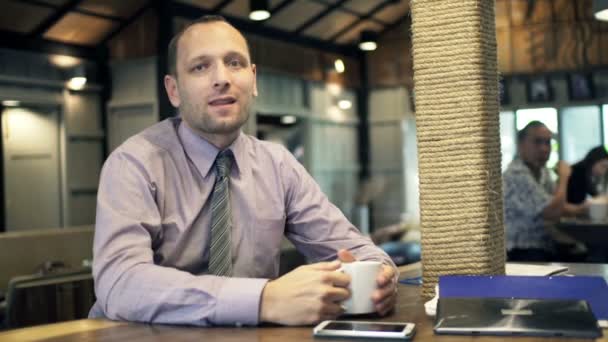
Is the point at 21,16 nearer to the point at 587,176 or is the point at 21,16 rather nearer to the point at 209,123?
the point at 587,176

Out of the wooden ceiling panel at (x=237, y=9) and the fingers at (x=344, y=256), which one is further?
the wooden ceiling panel at (x=237, y=9)

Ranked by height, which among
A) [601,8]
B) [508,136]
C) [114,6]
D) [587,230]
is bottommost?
[587,230]

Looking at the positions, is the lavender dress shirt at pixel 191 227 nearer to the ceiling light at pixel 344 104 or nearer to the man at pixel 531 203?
the man at pixel 531 203

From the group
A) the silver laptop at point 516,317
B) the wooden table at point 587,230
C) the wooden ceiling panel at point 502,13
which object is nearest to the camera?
the silver laptop at point 516,317

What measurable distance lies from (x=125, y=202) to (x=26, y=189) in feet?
21.6

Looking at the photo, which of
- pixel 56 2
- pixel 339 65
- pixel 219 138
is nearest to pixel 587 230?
pixel 219 138

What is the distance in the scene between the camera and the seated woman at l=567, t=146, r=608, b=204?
5.32 metres

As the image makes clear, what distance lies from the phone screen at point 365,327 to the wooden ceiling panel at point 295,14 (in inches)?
334

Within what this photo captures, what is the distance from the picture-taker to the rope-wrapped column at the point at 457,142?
5.30ft

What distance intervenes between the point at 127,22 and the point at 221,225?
697 centimetres

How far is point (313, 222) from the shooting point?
72.0 inches

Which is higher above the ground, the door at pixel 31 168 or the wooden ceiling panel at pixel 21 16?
the wooden ceiling panel at pixel 21 16

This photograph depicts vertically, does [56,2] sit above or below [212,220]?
above

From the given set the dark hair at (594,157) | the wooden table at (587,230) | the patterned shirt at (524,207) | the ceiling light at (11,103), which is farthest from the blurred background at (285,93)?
the wooden table at (587,230)
